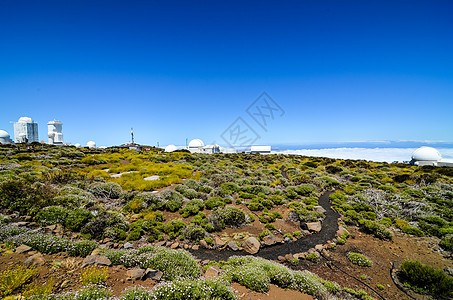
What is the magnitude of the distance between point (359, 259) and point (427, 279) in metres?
1.89

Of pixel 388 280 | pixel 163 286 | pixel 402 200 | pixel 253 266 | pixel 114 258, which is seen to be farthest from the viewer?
pixel 402 200

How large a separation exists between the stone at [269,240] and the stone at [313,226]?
2548mm

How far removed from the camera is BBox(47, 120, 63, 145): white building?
172ft

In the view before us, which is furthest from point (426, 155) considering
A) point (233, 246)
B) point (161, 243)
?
point (161, 243)

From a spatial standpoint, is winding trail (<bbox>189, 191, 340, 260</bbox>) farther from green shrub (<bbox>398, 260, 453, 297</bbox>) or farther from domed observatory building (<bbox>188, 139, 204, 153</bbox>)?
domed observatory building (<bbox>188, 139, 204, 153</bbox>)

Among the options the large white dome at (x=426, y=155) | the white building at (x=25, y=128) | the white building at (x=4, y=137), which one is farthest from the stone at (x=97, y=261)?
the white building at (x=25, y=128)

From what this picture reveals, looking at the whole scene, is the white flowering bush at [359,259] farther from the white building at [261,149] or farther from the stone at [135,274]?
the white building at [261,149]

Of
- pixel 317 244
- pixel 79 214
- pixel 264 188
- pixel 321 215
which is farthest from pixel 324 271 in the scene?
pixel 79 214

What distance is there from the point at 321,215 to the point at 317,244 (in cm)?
324

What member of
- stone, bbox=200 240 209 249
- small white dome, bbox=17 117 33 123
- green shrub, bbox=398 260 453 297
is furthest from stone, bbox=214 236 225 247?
small white dome, bbox=17 117 33 123

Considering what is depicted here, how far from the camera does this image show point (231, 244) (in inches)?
320

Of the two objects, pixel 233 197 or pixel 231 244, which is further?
pixel 233 197

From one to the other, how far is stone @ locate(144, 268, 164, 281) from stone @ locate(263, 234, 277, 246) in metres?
5.37

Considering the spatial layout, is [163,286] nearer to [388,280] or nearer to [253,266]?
[253,266]
